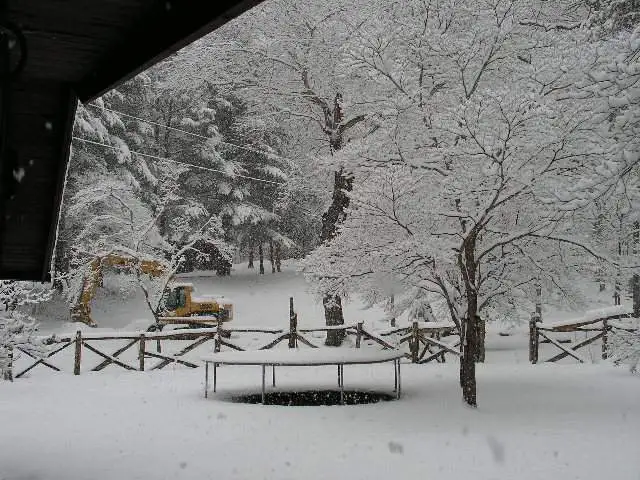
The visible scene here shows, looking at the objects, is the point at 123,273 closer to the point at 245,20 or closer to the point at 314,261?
Answer: the point at 245,20

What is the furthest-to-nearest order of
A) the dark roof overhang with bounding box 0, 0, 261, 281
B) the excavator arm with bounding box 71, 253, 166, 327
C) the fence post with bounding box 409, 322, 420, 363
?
the excavator arm with bounding box 71, 253, 166, 327
the fence post with bounding box 409, 322, 420, 363
the dark roof overhang with bounding box 0, 0, 261, 281

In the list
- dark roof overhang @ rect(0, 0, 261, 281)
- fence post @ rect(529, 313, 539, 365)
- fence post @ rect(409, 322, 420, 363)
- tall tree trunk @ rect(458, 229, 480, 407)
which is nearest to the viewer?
dark roof overhang @ rect(0, 0, 261, 281)

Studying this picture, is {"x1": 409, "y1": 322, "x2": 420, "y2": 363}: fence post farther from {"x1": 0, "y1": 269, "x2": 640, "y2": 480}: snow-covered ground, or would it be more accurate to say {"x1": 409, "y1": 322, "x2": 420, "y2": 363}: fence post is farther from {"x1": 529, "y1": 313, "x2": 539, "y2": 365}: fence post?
{"x1": 529, "y1": 313, "x2": 539, "y2": 365}: fence post

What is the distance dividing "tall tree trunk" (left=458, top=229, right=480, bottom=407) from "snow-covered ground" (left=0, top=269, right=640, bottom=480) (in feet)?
1.19

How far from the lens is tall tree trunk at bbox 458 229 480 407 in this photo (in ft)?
38.8

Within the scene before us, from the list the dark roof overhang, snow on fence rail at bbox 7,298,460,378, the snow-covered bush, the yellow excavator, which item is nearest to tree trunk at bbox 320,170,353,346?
snow on fence rail at bbox 7,298,460,378

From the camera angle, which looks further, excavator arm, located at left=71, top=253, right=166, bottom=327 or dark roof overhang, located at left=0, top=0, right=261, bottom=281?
excavator arm, located at left=71, top=253, right=166, bottom=327

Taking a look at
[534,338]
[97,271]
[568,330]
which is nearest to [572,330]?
[568,330]

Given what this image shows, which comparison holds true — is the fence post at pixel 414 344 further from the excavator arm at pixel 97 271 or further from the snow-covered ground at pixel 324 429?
the excavator arm at pixel 97 271

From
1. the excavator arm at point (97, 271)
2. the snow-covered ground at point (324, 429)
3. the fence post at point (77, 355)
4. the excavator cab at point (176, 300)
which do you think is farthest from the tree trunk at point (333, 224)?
the excavator cab at point (176, 300)

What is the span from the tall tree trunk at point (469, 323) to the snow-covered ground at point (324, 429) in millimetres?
363

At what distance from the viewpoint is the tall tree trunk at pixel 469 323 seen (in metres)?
11.8

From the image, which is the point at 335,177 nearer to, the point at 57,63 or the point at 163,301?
the point at 163,301

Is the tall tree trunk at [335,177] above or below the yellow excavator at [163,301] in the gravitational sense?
above
